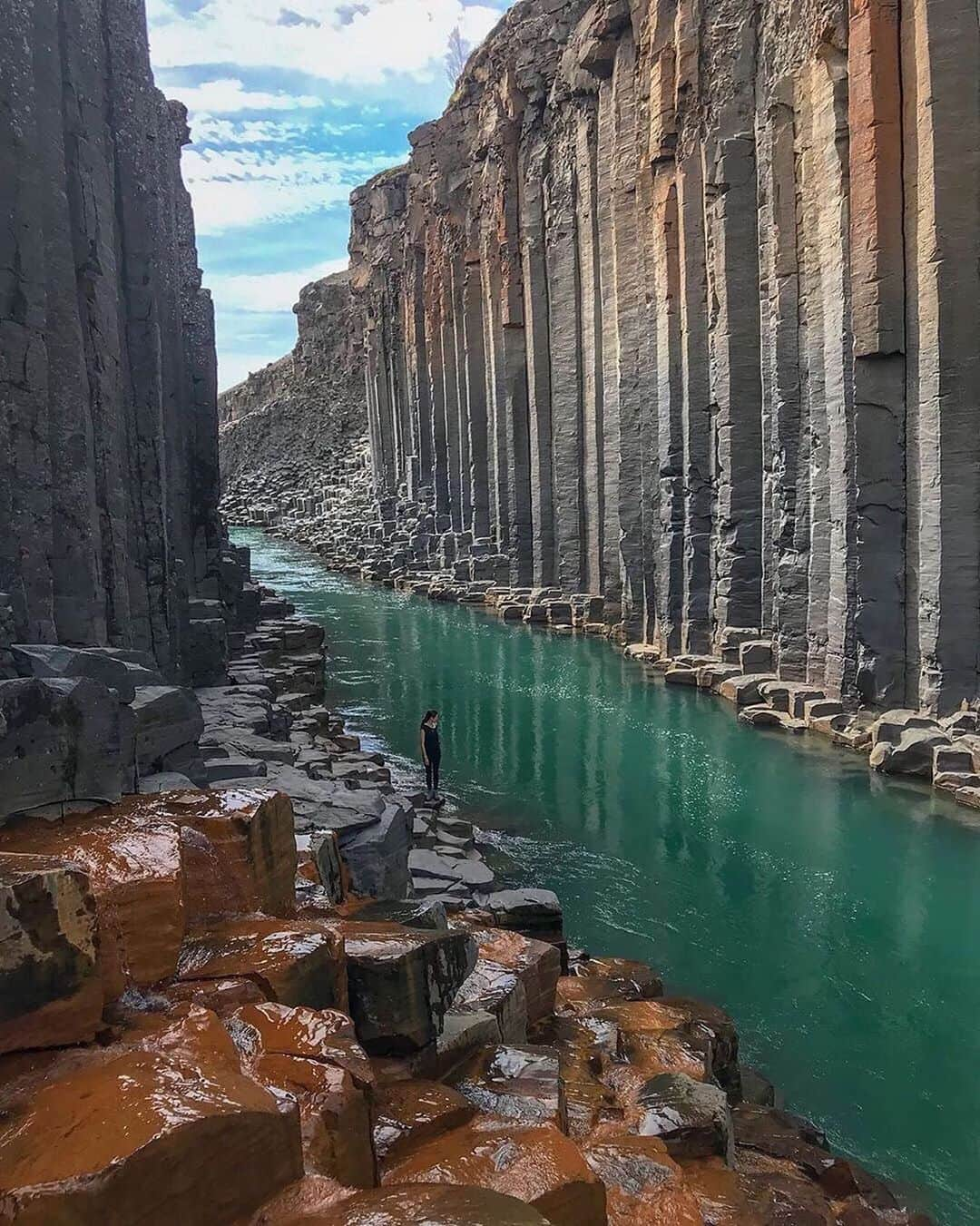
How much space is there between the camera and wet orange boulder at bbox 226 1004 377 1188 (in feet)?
9.86

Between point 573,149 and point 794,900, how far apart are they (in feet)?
81.2

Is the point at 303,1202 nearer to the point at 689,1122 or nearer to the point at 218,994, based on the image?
the point at 218,994

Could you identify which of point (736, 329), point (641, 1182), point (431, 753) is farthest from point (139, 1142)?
point (736, 329)

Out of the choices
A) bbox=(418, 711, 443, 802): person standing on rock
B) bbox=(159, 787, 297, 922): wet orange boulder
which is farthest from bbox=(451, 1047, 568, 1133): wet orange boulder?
bbox=(418, 711, 443, 802): person standing on rock

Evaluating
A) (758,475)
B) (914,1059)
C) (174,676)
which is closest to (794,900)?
(914,1059)

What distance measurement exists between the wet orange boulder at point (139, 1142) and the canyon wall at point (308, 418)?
2592 inches

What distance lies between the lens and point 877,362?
13906 mm

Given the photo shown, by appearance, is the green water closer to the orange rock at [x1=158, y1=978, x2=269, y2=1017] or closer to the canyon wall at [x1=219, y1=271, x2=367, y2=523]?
the orange rock at [x1=158, y1=978, x2=269, y2=1017]

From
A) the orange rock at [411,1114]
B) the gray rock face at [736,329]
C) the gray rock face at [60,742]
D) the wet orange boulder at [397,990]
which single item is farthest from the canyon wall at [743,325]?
the gray rock face at [60,742]

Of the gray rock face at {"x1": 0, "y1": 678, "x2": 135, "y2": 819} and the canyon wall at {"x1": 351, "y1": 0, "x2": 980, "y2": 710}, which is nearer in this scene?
the gray rock face at {"x1": 0, "y1": 678, "x2": 135, "y2": 819}

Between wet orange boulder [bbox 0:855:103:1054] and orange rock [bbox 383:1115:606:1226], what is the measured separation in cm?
119

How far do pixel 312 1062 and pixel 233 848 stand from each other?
1.37 meters

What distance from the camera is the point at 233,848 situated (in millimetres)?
4492

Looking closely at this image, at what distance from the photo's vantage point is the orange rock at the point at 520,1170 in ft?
10.3
